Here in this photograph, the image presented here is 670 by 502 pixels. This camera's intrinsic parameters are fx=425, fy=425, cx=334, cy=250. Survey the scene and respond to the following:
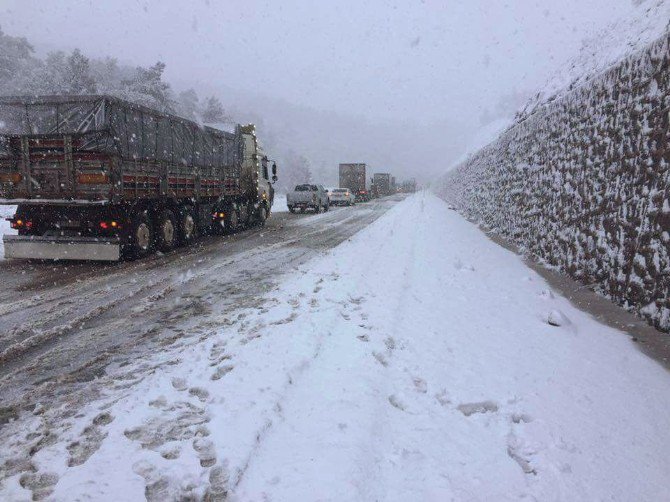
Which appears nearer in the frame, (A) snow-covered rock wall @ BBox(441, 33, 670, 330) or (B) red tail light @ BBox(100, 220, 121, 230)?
(A) snow-covered rock wall @ BBox(441, 33, 670, 330)

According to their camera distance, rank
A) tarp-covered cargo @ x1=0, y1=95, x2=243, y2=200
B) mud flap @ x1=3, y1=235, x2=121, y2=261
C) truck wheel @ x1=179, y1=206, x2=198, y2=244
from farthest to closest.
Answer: truck wheel @ x1=179, y1=206, x2=198, y2=244, mud flap @ x1=3, y1=235, x2=121, y2=261, tarp-covered cargo @ x1=0, y1=95, x2=243, y2=200

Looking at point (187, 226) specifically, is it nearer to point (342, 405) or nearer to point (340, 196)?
point (342, 405)

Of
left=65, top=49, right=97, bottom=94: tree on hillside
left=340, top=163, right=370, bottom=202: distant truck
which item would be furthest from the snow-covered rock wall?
left=65, top=49, right=97, bottom=94: tree on hillside

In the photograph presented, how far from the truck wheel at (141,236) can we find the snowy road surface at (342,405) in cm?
352

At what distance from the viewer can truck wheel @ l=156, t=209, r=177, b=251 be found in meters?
10.6

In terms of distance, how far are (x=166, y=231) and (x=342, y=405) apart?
9076 millimetres

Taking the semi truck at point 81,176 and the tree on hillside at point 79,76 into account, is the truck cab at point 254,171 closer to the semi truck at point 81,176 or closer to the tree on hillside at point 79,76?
the semi truck at point 81,176

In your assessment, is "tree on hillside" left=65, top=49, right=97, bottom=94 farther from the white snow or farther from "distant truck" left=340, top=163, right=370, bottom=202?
the white snow

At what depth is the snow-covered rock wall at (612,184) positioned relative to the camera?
4516mm

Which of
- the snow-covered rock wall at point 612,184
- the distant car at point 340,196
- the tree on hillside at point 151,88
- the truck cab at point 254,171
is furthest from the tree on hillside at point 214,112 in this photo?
the snow-covered rock wall at point 612,184

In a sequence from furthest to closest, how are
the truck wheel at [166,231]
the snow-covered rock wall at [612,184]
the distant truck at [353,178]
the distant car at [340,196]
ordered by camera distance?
the distant truck at [353,178] < the distant car at [340,196] < the truck wheel at [166,231] < the snow-covered rock wall at [612,184]

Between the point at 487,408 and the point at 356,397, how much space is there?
957 mm

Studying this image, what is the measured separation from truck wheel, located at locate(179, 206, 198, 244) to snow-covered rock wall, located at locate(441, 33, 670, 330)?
8.89m

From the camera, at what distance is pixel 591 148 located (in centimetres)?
628
